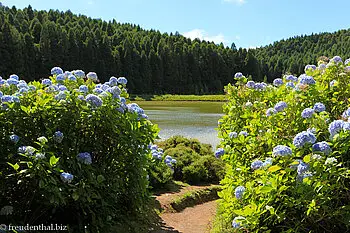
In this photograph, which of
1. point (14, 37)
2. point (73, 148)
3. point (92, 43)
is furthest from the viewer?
point (92, 43)

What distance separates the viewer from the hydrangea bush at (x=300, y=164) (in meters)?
2.99

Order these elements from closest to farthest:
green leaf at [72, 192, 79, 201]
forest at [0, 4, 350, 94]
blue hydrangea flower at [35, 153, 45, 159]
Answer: blue hydrangea flower at [35, 153, 45, 159] → green leaf at [72, 192, 79, 201] → forest at [0, 4, 350, 94]

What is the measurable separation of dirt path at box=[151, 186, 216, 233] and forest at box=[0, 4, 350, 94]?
161ft

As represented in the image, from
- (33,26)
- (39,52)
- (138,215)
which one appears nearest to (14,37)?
(39,52)

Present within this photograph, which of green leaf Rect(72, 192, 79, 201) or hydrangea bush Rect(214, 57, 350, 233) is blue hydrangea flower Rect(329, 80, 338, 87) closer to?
hydrangea bush Rect(214, 57, 350, 233)

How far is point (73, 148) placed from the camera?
3916mm

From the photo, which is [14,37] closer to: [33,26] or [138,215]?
[33,26]

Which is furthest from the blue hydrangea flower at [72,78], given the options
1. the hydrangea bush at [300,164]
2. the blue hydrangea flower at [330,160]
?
the blue hydrangea flower at [330,160]

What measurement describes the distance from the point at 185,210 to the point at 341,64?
3.61 meters

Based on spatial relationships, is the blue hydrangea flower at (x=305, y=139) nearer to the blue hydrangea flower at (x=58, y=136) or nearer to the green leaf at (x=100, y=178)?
the green leaf at (x=100, y=178)

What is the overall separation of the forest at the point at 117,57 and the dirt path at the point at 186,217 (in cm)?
4913

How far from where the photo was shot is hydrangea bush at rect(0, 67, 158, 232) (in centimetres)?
358

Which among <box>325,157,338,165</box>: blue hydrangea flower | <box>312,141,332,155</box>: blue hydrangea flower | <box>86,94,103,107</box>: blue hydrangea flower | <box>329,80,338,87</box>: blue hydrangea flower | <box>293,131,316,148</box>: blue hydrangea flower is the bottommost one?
<box>325,157,338,165</box>: blue hydrangea flower

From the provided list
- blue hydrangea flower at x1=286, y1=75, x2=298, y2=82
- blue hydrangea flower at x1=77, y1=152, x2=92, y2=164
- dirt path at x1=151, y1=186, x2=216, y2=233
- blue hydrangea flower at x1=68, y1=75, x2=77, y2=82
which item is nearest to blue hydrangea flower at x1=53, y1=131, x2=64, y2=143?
blue hydrangea flower at x1=77, y1=152, x2=92, y2=164
